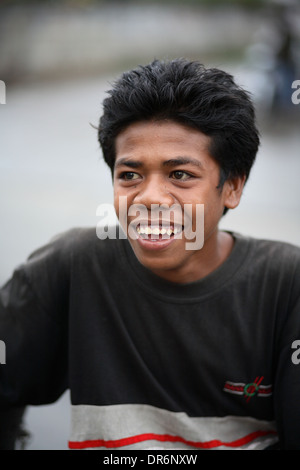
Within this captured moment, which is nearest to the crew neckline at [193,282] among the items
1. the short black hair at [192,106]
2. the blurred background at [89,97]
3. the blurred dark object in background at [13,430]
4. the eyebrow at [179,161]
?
the short black hair at [192,106]

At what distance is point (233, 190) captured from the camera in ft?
6.49

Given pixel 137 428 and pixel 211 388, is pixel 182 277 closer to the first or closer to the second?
pixel 211 388

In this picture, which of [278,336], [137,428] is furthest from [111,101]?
[137,428]

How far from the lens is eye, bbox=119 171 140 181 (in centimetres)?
183

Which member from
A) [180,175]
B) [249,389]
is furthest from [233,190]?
[249,389]

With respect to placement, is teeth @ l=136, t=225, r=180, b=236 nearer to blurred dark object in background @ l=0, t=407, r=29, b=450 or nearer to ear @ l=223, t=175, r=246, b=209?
ear @ l=223, t=175, r=246, b=209

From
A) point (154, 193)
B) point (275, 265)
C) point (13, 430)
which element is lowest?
point (13, 430)

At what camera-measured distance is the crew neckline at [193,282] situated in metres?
1.91

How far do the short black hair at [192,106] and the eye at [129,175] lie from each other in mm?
124

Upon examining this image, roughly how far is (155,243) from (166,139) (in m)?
0.31

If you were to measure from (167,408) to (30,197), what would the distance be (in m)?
4.41

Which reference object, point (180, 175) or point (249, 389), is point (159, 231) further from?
point (249, 389)

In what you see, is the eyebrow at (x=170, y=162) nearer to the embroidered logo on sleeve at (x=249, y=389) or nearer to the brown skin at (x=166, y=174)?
the brown skin at (x=166, y=174)

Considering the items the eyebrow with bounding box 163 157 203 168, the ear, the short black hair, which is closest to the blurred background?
the short black hair
